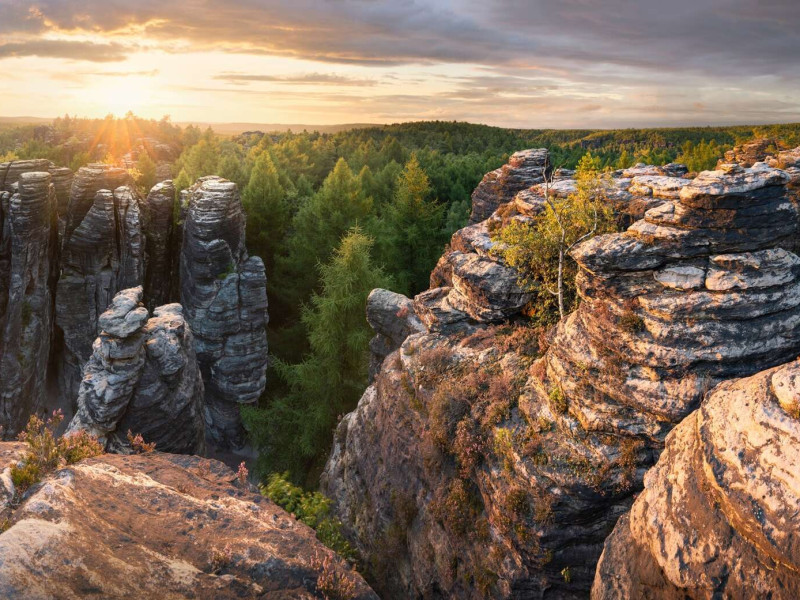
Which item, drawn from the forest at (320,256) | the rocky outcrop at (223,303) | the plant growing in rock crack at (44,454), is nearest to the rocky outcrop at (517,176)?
the forest at (320,256)

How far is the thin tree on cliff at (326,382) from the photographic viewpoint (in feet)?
85.8

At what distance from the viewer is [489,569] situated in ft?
40.1

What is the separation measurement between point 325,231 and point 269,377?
11.6 meters

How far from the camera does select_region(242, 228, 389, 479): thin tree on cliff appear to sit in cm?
2614

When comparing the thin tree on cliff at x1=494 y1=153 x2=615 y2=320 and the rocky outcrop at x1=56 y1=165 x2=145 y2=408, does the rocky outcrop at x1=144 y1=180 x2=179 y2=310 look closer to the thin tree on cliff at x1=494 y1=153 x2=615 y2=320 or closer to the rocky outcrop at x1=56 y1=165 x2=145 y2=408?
the rocky outcrop at x1=56 y1=165 x2=145 y2=408

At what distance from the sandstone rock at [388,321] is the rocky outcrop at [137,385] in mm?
8554

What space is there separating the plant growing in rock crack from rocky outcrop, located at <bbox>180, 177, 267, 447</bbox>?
18140mm

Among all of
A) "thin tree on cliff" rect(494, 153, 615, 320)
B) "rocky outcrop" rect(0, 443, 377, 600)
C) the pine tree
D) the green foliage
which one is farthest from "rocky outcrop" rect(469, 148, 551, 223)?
"rocky outcrop" rect(0, 443, 377, 600)

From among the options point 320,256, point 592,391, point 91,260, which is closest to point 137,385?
point 91,260

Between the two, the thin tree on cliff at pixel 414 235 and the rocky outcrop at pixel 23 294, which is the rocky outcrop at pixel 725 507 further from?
the thin tree on cliff at pixel 414 235

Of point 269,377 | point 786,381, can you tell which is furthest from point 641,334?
point 269,377

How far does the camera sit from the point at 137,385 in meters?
19.2

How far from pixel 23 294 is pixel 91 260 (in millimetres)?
3831

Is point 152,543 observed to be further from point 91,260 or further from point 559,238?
point 91,260
